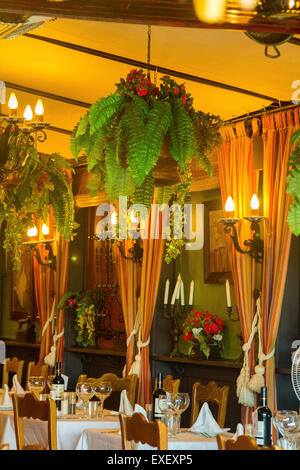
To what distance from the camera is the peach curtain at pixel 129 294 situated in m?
7.00

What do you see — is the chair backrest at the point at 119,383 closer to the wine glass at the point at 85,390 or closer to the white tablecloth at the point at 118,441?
the wine glass at the point at 85,390

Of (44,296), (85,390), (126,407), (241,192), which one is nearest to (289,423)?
(126,407)

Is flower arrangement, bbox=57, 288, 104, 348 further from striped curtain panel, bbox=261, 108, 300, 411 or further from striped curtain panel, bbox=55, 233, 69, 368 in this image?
striped curtain panel, bbox=261, 108, 300, 411

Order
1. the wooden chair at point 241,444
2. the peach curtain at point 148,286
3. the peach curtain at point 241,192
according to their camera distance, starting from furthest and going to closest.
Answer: the peach curtain at point 148,286
the peach curtain at point 241,192
the wooden chair at point 241,444

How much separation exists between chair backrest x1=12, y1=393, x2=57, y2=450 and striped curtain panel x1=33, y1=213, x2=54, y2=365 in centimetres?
414

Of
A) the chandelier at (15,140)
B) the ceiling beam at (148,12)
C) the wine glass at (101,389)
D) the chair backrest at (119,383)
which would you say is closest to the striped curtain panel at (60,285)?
the chair backrest at (119,383)

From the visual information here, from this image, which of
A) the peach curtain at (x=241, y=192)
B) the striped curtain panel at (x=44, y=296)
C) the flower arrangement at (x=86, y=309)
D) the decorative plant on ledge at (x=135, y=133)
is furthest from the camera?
the striped curtain panel at (x=44, y=296)

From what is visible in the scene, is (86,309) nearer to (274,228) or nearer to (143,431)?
(274,228)

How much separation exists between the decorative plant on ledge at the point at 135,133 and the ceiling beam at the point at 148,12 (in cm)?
129

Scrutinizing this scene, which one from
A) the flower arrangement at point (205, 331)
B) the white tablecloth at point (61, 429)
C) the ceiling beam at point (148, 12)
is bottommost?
the white tablecloth at point (61, 429)

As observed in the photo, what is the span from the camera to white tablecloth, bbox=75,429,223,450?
3.87 metres

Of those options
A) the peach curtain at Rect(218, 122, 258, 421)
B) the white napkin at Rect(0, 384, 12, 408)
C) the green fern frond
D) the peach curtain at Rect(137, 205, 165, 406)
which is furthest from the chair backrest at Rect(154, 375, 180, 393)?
the green fern frond

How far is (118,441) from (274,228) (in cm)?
223

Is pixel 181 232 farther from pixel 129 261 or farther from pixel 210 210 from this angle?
pixel 129 261
